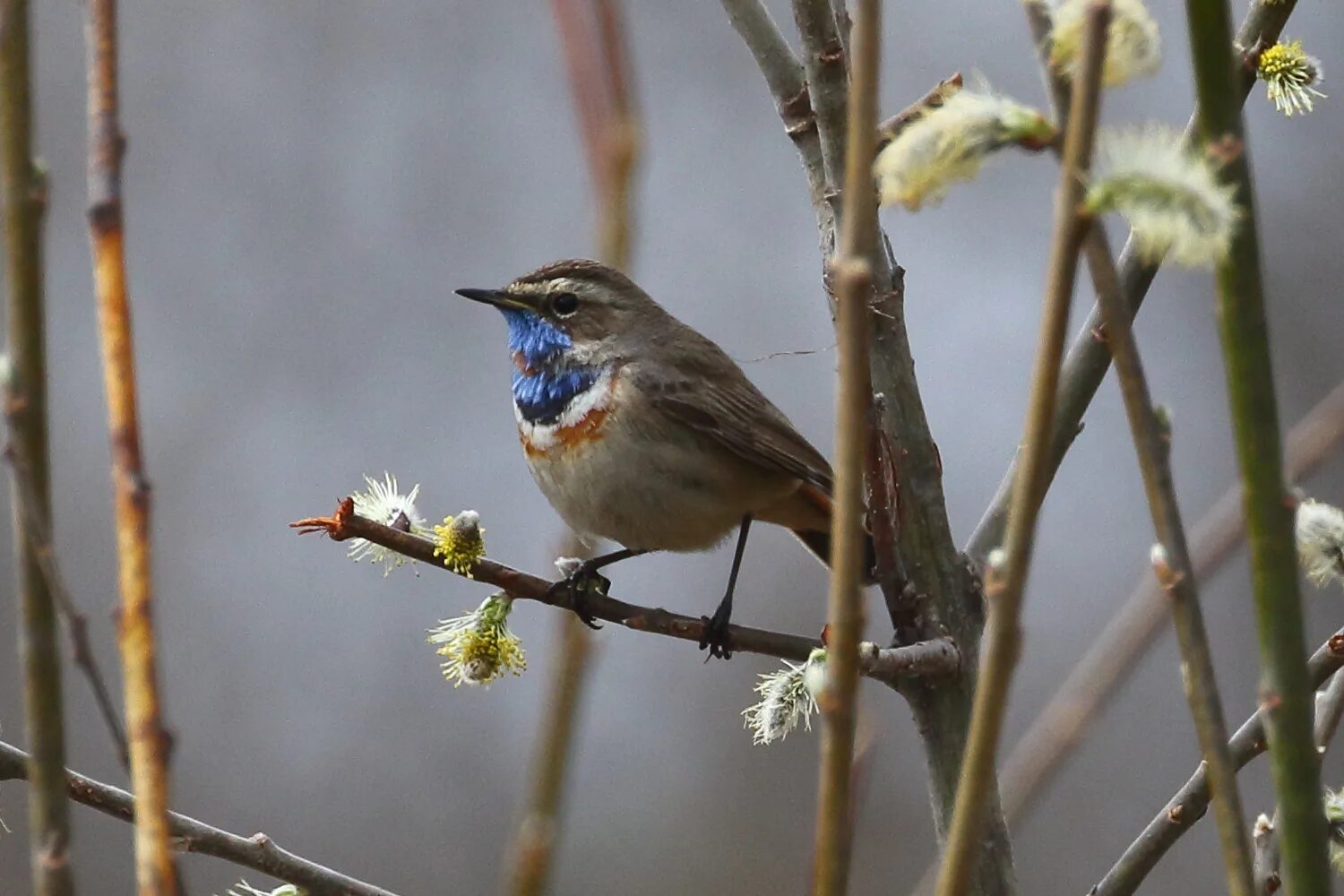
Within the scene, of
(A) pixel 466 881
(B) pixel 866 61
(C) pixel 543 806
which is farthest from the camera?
(A) pixel 466 881

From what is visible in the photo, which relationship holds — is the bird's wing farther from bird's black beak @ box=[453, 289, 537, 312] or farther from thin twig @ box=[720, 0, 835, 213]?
thin twig @ box=[720, 0, 835, 213]

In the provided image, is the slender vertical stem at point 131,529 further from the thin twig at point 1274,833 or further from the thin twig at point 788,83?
the thin twig at point 788,83

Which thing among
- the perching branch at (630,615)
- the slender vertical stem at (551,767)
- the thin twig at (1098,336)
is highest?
the thin twig at (1098,336)

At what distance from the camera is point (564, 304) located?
4031mm

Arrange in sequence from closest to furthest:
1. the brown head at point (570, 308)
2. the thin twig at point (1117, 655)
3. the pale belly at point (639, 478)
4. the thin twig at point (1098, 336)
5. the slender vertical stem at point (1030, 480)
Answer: the slender vertical stem at point (1030, 480) → the thin twig at point (1117, 655) → the thin twig at point (1098, 336) → the pale belly at point (639, 478) → the brown head at point (570, 308)

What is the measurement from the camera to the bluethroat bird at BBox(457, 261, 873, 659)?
3.62 metres

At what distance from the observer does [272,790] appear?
7855 mm

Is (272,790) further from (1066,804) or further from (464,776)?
(1066,804)

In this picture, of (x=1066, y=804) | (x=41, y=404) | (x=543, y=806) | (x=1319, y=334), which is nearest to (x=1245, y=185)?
(x=543, y=806)

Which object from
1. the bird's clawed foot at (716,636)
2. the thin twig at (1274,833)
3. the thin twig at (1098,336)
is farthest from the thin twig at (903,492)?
the thin twig at (1274,833)

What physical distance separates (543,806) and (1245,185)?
576 mm

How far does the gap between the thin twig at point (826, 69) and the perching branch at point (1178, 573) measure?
148 centimetres

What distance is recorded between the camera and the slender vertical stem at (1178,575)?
36.7 inches

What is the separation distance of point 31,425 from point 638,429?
276cm
